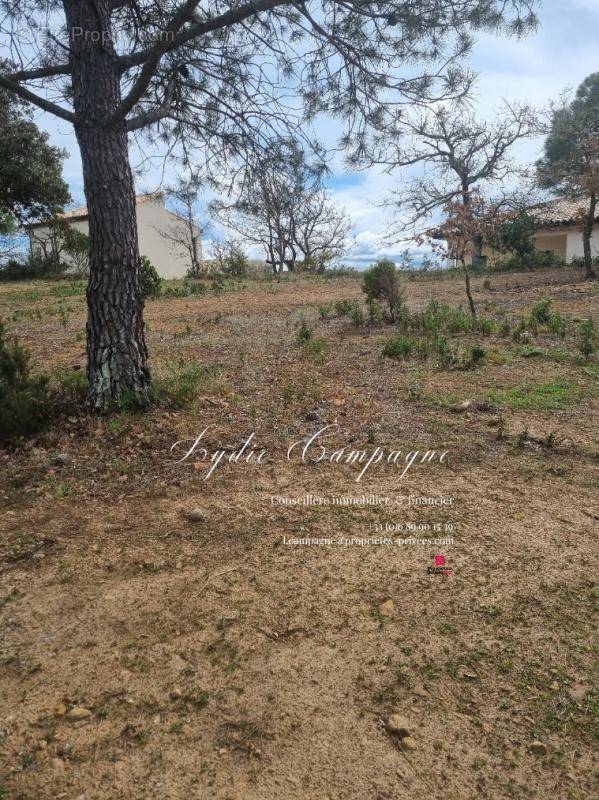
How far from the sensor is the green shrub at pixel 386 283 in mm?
7617

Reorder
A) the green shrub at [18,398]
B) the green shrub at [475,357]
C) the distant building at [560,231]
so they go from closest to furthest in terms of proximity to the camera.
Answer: the green shrub at [18,398], the green shrub at [475,357], the distant building at [560,231]

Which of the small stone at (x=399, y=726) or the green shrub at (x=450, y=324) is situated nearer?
the small stone at (x=399, y=726)

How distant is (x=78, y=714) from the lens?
150 centimetres

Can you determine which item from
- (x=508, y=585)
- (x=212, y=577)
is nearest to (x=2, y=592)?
(x=212, y=577)

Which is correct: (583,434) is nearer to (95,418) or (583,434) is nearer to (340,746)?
(340,746)

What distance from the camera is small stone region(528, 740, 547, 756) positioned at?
4.56 feet

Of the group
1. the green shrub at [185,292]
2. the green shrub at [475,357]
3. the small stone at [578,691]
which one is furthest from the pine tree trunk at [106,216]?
the green shrub at [185,292]

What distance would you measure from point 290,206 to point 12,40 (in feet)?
7.60

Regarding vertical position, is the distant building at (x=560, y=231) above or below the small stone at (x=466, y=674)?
above

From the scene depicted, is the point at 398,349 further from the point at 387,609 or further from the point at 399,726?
the point at 399,726

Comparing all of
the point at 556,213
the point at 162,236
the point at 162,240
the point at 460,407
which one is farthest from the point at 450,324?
the point at 162,240

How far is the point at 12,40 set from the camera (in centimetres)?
391

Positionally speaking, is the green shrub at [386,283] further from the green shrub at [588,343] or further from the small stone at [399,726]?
the small stone at [399,726]

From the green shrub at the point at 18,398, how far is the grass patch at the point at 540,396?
3.12 metres
